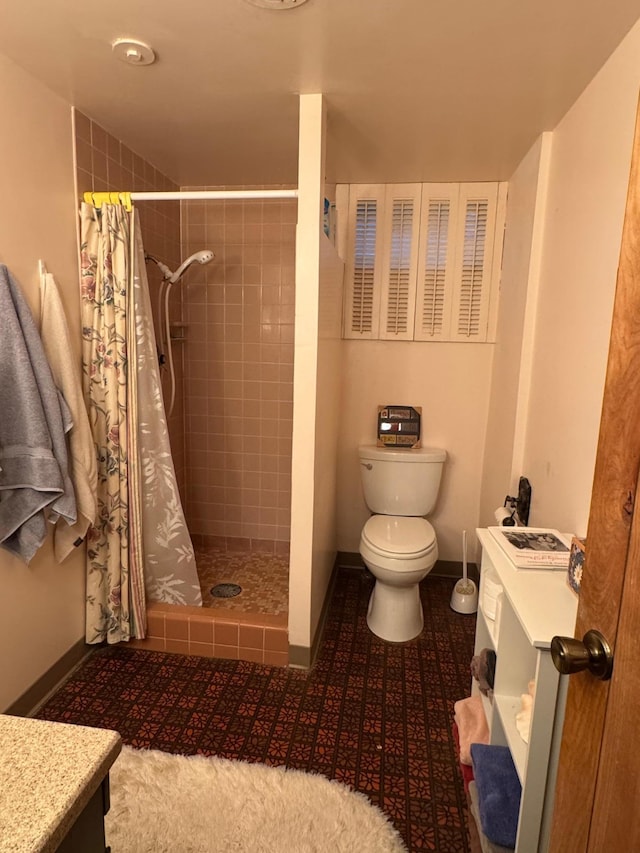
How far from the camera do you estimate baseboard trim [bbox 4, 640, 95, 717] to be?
178 centimetres

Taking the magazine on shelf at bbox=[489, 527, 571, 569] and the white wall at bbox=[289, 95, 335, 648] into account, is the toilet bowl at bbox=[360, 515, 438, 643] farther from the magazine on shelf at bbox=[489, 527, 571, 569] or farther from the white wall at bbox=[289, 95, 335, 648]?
the magazine on shelf at bbox=[489, 527, 571, 569]

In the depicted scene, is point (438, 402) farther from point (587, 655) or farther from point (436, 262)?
point (587, 655)

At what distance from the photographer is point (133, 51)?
149 centimetres

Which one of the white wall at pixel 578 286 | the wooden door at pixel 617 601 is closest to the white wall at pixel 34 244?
Answer: the wooden door at pixel 617 601

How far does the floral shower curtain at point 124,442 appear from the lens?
6.41 feet

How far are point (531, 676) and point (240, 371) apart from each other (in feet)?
7.18

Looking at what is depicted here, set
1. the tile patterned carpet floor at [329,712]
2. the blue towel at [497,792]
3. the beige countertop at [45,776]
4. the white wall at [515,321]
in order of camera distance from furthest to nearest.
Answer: the white wall at [515,321] < the tile patterned carpet floor at [329,712] < the blue towel at [497,792] < the beige countertop at [45,776]

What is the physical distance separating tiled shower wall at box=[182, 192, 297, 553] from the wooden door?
2.34 m

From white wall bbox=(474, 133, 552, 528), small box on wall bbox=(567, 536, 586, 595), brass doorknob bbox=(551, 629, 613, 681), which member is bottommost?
small box on wall bbox=(567, 536, 586, 595)

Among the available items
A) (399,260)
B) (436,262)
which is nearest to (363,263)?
(399,260)

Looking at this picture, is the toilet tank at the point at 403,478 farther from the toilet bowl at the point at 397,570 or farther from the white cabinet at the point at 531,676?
the white cabinet at the point at 531,676

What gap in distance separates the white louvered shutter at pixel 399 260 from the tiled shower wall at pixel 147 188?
A: 46.5 inches

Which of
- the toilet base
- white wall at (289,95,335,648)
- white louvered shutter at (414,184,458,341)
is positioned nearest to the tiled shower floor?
white wall at (289,95,335,648)

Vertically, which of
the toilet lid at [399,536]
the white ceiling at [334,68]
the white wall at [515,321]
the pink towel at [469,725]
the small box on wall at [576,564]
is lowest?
the pink towel at [469,725]
